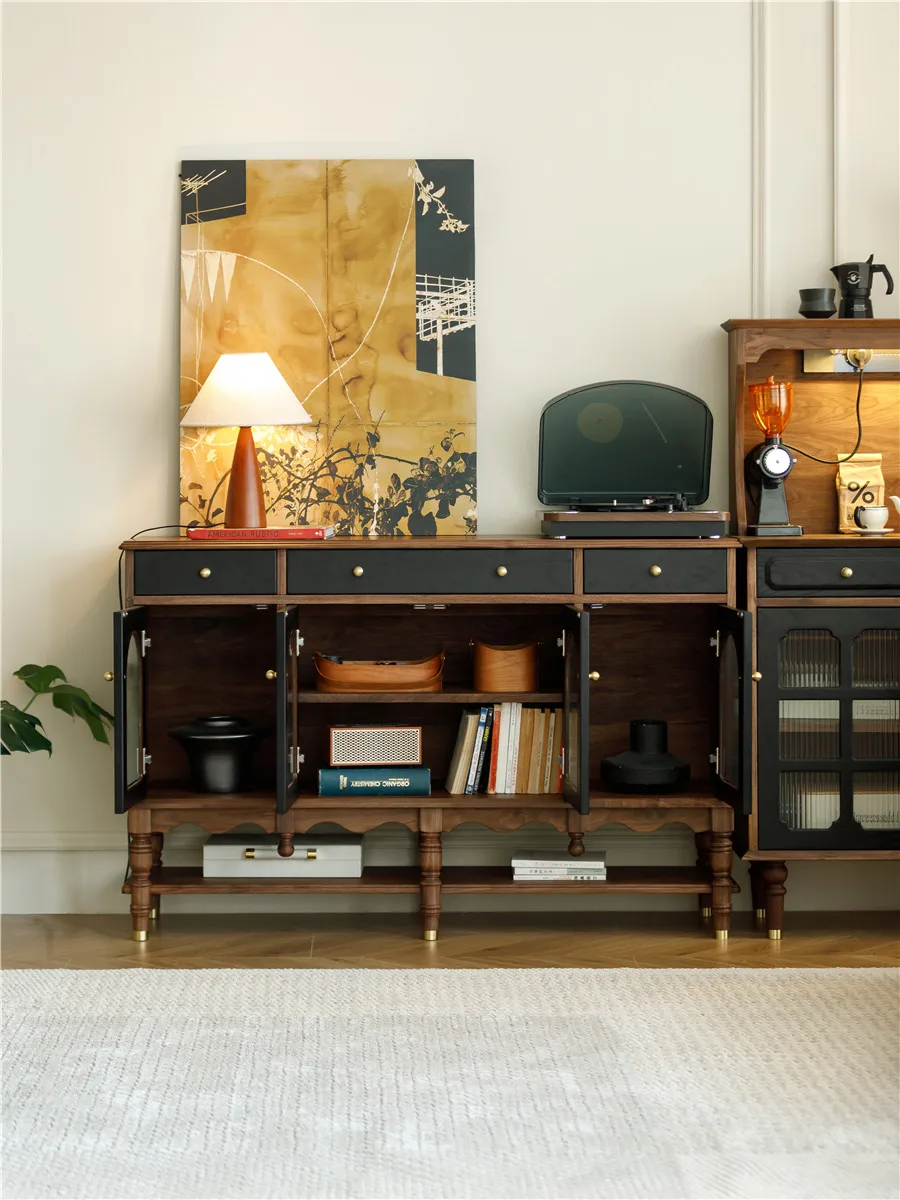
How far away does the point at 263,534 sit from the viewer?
313 centimetres

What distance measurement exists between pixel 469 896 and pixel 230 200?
2.19 m

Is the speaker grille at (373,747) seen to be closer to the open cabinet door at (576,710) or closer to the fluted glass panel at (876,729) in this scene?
the open cabinet door at (576,710)

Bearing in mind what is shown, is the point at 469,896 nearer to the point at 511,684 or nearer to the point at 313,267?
the point at 511,684

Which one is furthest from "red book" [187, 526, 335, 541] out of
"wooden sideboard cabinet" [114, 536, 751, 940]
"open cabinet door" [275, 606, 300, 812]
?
"open cabinet door" [275, 606, 300, 812]

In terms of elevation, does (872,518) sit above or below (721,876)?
above

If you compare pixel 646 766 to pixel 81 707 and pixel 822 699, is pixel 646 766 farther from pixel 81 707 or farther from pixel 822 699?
pixel 81 707

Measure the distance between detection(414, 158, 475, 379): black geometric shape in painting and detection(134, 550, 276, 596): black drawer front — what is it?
0.81 metres

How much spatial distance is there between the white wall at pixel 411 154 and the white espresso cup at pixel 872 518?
0.45 m

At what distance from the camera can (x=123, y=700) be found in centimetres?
303

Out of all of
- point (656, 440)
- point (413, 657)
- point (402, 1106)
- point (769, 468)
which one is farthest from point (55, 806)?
point (769, 468)

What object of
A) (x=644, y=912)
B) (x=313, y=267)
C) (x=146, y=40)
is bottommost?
(x=644, y=912)

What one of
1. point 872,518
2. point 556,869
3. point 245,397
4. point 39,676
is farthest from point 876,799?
point 39,676

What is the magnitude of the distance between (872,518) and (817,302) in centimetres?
64

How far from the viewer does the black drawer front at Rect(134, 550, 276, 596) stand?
10.1ft
